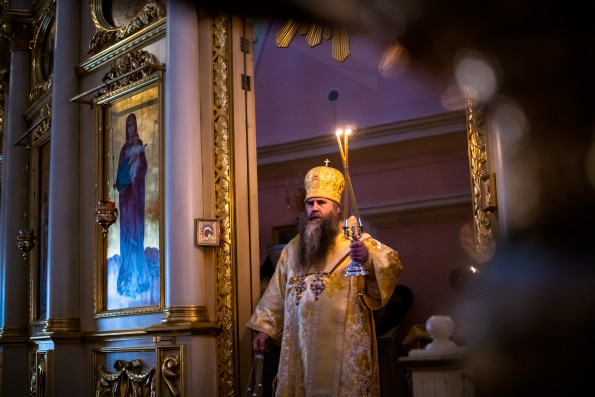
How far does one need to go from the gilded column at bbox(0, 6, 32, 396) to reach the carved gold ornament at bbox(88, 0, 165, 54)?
2.09 m

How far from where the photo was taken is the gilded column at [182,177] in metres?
5.18

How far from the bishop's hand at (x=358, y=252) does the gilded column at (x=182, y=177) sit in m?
1.41

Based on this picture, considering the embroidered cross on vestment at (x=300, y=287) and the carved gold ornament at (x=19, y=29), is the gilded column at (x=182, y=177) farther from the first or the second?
the carved gold ornament at (x=19, y=29)

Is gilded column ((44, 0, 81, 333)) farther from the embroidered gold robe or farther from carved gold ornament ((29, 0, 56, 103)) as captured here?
the embroidered gold robe

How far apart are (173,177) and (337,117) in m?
4.10

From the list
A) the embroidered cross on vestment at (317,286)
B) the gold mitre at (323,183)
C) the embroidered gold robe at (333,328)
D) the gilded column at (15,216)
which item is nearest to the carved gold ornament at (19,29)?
the gilded column at (15,216)

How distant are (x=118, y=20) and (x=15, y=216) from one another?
2.94 m

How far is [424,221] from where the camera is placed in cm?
805

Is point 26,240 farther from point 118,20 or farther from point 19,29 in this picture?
point 118,20

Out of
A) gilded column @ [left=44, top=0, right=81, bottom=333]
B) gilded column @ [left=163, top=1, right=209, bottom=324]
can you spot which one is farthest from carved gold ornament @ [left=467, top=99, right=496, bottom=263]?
gilded column @ [left=44, top=0, right=81, bottom=333]

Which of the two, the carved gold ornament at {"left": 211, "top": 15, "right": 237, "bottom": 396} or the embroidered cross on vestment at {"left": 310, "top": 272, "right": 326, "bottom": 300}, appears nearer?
the embroidered cross on vestment at {"left": 310, "top": 272, "right": 326, "bottom": 300}

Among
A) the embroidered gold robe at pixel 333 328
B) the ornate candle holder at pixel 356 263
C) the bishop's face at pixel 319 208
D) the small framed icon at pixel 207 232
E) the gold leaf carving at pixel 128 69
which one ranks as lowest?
the embroidered gold robe at pixel 333 328

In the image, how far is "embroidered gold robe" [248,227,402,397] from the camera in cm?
448

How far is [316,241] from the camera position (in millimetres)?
4918
